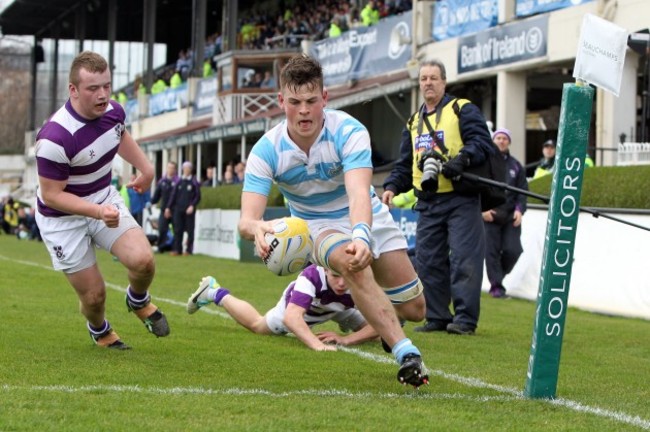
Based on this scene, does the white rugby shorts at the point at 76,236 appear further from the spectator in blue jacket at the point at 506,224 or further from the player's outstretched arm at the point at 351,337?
the spectator in blue jacket at the point at 506,224

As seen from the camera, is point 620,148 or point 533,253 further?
point 620,148

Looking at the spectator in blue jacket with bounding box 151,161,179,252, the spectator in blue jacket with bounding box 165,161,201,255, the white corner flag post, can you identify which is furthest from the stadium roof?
the white corner flag post

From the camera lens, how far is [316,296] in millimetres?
9609

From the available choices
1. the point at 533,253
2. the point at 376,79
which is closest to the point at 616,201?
the point at 533,253

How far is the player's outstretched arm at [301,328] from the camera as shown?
9.15 meters

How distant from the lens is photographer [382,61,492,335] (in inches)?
422

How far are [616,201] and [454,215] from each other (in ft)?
16.3

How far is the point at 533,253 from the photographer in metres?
16.4

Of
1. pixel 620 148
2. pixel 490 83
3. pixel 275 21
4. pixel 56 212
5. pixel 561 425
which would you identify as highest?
pixel 275 21

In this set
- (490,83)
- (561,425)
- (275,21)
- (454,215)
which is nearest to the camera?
(561,425)

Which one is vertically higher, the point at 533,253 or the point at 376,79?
the point at 376,79

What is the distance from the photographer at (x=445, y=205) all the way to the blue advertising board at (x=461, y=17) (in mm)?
14338

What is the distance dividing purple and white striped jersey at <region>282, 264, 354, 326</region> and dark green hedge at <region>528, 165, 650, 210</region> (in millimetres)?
5587

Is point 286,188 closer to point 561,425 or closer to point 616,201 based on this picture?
point 561,425
